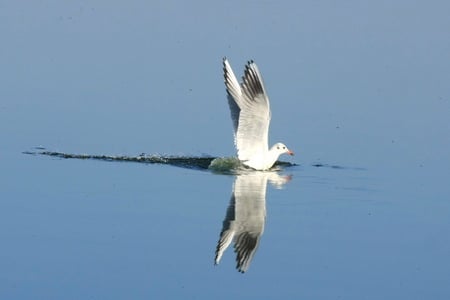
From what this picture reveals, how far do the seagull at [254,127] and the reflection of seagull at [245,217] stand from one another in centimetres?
42

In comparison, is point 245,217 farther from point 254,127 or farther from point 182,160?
point 254,127

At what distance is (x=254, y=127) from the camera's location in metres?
16.6

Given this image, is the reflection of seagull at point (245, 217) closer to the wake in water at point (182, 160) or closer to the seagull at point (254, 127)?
the wake in water at point (182, 160)

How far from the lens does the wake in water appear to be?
51.1ft

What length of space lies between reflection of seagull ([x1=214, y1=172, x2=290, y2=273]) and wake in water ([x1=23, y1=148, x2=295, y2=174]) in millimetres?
249

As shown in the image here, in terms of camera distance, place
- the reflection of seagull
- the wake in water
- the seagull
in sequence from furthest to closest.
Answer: the seagull → the wake in water → the reflection of seagull

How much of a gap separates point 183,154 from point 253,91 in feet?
3.75

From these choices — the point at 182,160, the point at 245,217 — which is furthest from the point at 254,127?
the point at 245,217

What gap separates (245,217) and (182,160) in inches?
134

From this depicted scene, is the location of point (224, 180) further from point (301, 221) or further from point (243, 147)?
point (301, 221)

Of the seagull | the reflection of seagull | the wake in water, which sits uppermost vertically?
the seagull

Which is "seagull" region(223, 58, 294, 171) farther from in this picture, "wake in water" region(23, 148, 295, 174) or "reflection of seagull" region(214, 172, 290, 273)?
"reflection of seagull" region(214, 172, 290, 273)

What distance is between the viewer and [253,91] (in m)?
16.3

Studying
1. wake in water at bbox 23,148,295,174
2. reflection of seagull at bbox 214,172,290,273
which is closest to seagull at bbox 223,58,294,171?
wake in water at bbox 23,148,295,174
